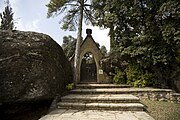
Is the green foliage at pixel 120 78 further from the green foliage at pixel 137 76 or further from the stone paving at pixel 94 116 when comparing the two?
the stone paving at pixel 94 116

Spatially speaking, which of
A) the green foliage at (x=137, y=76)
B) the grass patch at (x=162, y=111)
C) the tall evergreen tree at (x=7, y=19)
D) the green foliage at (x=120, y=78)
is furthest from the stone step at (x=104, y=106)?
the tall evergreen tree at (x=7, y=19)

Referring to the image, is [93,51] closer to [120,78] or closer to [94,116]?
[120,78]

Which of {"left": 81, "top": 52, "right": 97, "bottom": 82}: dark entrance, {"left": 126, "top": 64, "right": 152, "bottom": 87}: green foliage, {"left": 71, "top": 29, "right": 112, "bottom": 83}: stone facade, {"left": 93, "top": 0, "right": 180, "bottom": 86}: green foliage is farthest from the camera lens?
{"left": 81, "top": 52, "right": 97, "bottom": 82}: dark entrance

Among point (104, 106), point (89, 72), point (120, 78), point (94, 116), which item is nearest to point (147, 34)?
point (120, 78)

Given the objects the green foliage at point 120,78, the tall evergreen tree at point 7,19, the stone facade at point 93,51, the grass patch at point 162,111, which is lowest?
the grass patch at point 162,111

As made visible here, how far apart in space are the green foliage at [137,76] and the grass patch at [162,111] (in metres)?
2.23

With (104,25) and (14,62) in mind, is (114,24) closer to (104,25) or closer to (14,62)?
(104,25)

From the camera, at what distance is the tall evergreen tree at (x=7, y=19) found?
Result: 45.8 ft

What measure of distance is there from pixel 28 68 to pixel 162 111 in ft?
15.2

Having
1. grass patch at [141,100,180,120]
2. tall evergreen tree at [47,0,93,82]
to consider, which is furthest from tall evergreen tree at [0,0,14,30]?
grass patch at [141,100,180,120]

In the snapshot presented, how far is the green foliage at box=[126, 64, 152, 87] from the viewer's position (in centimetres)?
892

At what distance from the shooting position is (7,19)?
48.6 ft

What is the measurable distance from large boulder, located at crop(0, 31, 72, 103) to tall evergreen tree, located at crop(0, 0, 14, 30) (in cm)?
816

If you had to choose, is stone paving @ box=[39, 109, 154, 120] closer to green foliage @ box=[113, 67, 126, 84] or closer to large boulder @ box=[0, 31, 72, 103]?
large boulder @ box=[0, 31, 72, 103]
